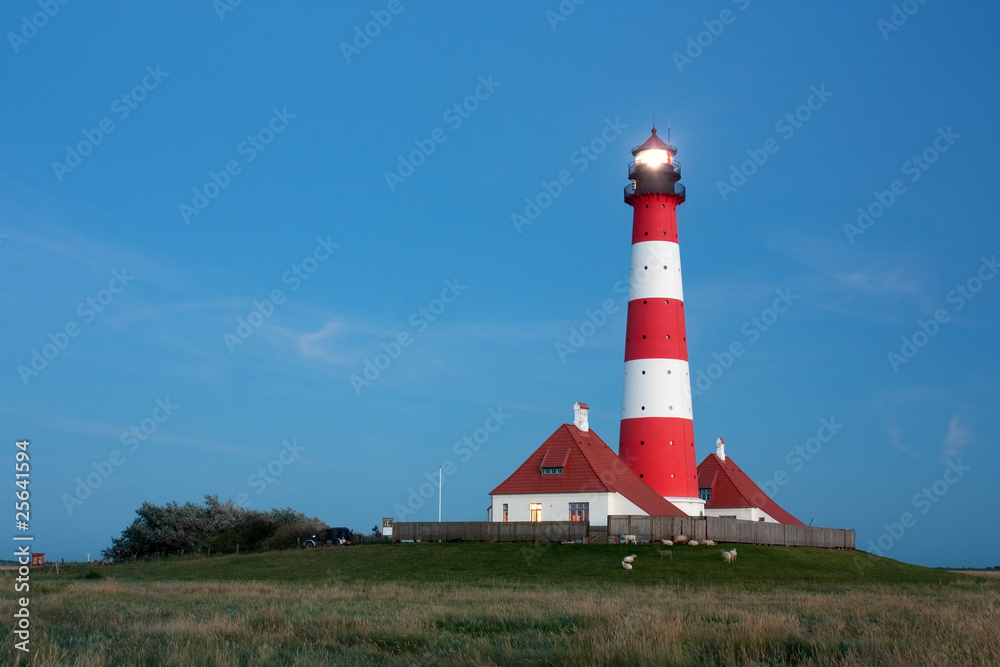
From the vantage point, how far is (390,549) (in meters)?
40.9

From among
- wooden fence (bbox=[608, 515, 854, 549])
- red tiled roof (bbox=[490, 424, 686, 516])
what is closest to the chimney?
red tiled roof (bbox=[490, 424, 686, 516])

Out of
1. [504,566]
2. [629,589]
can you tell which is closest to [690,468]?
[504,566]

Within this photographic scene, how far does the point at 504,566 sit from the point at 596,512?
29.1 feet

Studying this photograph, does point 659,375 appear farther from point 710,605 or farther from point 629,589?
point 710,605

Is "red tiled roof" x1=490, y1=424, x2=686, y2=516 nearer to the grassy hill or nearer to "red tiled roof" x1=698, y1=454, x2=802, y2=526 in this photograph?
the grassy hill

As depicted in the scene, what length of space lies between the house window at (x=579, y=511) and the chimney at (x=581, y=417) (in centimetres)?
551

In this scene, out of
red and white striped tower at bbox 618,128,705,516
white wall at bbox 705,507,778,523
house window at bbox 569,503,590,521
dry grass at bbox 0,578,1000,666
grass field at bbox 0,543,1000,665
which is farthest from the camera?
white wall at bbox 705,507,778,523

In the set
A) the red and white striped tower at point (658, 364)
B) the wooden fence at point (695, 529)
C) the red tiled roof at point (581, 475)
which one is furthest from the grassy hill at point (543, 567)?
the red and white striped tower at point (658, 364)

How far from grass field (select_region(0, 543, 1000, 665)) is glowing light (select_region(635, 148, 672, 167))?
22.8m

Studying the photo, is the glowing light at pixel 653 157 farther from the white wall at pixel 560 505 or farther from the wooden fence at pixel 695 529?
the wooden fence at pixel 695 529

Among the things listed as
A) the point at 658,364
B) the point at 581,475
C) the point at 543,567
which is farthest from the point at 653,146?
the point at 543,567

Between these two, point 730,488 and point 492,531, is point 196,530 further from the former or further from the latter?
point 730,488

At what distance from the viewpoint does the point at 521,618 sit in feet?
54.4

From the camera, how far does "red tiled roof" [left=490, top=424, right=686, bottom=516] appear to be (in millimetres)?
43622
